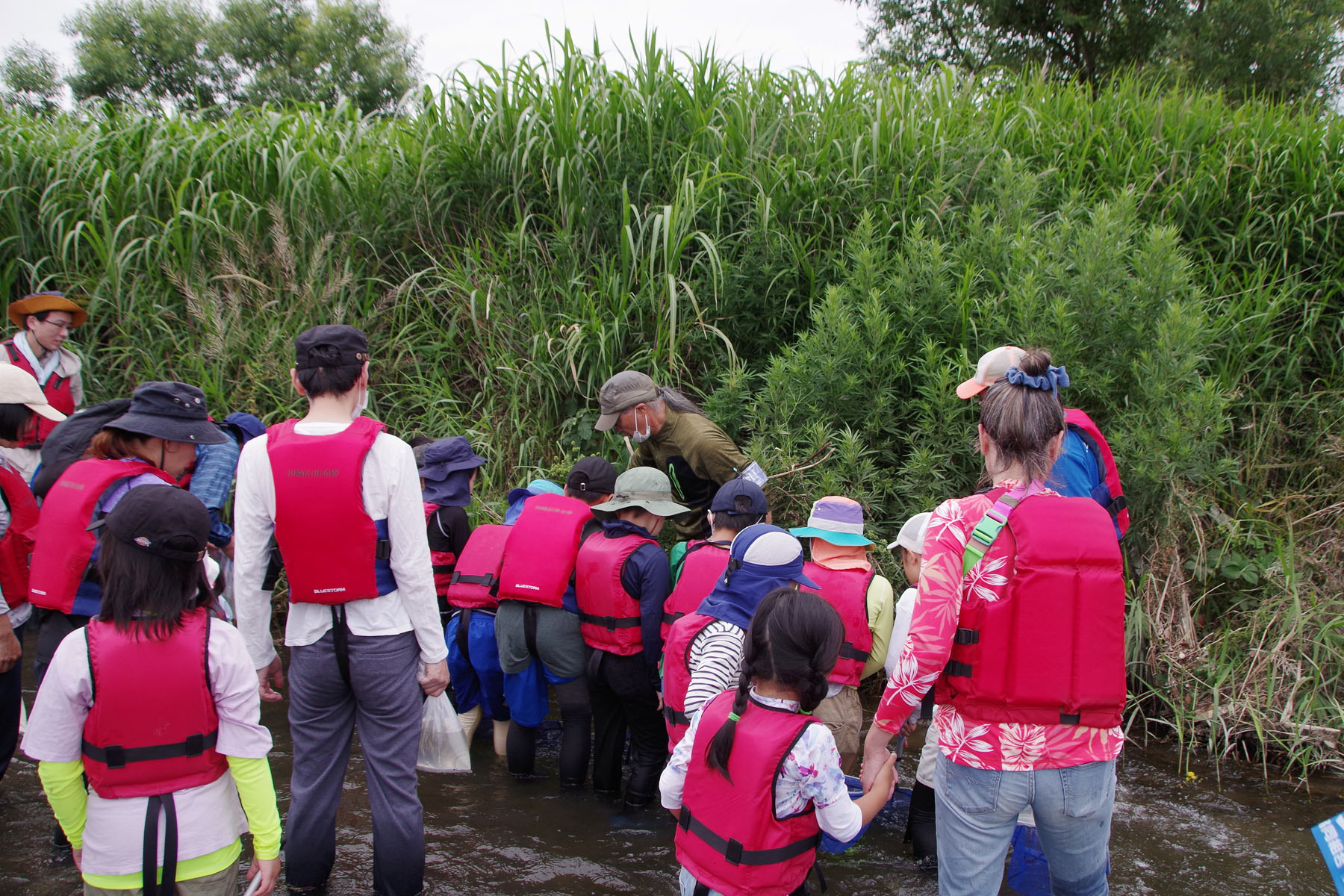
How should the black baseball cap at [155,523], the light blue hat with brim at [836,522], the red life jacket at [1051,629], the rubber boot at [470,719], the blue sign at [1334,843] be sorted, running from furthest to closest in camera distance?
the rubber boot at [470,719], the light blue hat with brim at [836,522], the black baseball cap at [155,523], the red life jacket at [1051,629], the blue sign at [1334,843]

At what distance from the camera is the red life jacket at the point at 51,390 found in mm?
5609

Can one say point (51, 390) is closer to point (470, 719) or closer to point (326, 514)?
point (470, 719)

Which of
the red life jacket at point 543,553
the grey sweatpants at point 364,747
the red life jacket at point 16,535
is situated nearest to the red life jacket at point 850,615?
the red life jacket at point 543,553

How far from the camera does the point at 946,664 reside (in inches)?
85.2

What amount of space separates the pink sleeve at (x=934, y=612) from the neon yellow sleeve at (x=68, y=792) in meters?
2.01

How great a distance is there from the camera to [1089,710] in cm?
208

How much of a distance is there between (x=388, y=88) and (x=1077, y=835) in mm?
23175

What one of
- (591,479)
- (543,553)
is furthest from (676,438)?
(543,553)

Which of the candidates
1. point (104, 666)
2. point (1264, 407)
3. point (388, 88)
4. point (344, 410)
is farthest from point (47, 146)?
point (388, 88)

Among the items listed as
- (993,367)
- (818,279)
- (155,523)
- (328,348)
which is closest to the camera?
(155,523)

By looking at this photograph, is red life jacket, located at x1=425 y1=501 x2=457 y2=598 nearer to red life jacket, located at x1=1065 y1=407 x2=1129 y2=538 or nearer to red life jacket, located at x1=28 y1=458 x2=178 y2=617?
red life jacket, located at x1=28 y1=458 x2=178 y2=617

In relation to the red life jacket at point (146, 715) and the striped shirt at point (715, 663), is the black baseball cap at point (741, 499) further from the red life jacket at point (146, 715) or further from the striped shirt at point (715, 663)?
the red life jacket at point (146, 715)

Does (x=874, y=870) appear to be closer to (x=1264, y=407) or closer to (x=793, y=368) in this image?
(x=793, y=368)

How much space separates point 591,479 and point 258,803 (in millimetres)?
2209
